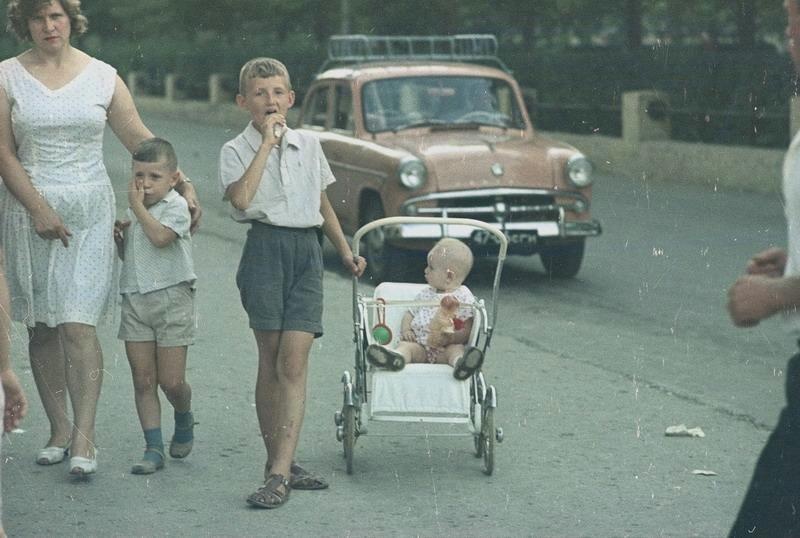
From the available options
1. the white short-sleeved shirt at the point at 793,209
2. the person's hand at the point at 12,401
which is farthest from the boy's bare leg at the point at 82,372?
the white short-sleeved shirt at the point at 793,209

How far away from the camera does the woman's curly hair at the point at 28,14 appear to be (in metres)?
6.16

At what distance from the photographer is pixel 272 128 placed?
5836mm

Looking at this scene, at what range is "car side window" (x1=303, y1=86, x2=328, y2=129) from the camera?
14.1 metres

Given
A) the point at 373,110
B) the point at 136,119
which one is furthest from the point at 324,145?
the point at 136,119

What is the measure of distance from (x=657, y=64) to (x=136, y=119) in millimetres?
21007

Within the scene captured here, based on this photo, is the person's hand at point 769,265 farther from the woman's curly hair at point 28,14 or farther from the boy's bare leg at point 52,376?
the boy's bare leg at point 52,376

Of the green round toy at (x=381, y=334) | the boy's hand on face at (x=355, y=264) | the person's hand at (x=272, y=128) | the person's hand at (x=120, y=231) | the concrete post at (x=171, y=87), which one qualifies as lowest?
the concrete post at (x=171, y=87)

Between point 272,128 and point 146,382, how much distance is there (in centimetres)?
123

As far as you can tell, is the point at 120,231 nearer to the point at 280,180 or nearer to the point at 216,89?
the point at 280,180

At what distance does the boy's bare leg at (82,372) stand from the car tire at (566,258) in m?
6.94

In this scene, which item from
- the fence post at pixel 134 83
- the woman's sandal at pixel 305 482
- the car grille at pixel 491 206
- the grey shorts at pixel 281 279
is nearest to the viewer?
the grey shorts at pixel 281 279

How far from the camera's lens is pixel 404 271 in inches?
489

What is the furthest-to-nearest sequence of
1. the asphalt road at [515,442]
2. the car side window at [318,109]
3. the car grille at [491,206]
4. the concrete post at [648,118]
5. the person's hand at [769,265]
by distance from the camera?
the concrete post at [648,118] → the car side window at [318,109] → the car grille at [491,206] → the asphalt road at [515,442] → the person's hand at [769,265]

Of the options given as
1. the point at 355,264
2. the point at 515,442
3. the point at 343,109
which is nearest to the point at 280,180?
the point at 355,264
